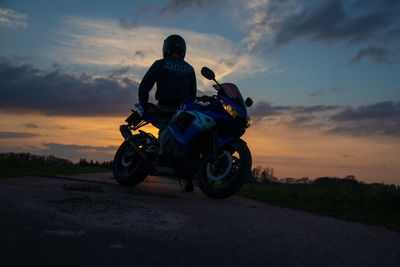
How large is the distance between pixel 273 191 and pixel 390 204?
7.44 ft

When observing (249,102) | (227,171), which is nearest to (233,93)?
(249,102)

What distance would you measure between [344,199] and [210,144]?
110 inches

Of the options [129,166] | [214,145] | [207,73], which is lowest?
[129,166]

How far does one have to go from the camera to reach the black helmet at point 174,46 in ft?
20.9

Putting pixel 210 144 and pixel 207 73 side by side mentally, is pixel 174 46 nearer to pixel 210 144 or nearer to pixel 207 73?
pixel 207 73

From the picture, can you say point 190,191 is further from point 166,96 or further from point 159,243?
point 159,243

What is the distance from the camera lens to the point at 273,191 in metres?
7.40

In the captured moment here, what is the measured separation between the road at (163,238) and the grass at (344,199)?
170 cm

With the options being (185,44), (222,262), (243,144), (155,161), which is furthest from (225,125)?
(222,262)

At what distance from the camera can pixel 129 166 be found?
666cm

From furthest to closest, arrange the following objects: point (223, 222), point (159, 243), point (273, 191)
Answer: point (273, 191), point (223, 222), point (159, 243)

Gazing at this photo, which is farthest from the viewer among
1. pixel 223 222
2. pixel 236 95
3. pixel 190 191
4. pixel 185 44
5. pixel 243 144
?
pixel 185 44

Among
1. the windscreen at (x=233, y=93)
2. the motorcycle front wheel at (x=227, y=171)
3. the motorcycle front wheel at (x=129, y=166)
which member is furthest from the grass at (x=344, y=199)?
the motorcycle front wheel at (x=129, y=166)

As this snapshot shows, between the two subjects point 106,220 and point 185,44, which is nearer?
point 106,220
